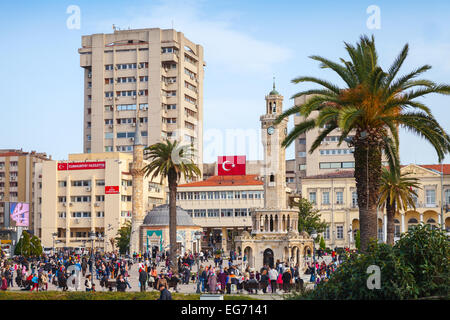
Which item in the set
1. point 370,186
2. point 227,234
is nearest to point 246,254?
point 227,234

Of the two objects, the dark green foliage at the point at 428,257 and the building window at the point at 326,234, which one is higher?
the dark green foliage at the point at 428,257

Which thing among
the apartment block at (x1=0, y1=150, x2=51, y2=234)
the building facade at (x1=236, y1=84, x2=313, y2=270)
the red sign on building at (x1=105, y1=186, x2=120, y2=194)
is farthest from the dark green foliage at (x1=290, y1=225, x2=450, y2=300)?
the apartment block at (x1=0, y1=150, x2=51, y2=234)

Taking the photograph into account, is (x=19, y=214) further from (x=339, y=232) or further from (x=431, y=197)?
(x=431, y=197)

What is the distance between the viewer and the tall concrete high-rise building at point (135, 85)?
122 meters

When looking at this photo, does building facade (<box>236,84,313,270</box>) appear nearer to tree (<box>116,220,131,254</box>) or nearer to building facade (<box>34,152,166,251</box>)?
tree (<box>116,220,131,254</box>)

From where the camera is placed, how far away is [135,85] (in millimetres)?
123500

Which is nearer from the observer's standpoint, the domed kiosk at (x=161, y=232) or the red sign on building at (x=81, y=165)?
the domed kiosk at (x=161, y=232)

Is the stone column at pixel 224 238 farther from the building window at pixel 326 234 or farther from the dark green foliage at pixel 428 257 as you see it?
the dark green foliage at pixel 428 257

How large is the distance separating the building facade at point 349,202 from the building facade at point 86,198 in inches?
1036

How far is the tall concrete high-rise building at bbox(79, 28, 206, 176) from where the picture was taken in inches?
4796

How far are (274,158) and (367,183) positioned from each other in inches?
2067

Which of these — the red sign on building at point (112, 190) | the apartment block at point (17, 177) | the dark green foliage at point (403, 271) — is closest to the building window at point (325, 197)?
the red sign on building at point (112, 190)

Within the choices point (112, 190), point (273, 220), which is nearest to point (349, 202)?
point (273, 220)
